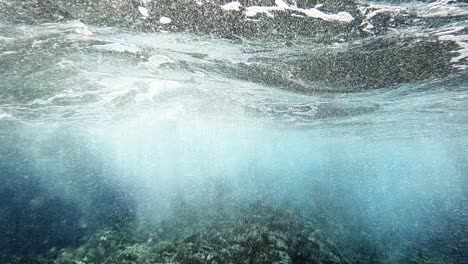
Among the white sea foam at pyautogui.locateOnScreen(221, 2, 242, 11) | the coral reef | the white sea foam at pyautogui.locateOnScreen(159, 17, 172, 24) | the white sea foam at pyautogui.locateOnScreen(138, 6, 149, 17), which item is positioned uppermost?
the white sea foam at pyautogui.locateOnScreen(221, 2, 242, 11)

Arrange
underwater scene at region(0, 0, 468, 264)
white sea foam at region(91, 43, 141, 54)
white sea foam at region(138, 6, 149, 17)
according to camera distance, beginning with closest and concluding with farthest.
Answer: white sea foam at region(138, 6, 149, 17), underwater scene at region(0, 0, 468, 264), white sea foam at region(91, 43, 141, 54)

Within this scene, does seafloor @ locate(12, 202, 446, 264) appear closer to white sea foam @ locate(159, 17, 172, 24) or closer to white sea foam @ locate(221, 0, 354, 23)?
white sea foam @ locate(221, 0, 354, 23)

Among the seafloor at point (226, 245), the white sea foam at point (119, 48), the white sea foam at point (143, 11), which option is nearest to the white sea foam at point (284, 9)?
the white sea foam at point (143, 11)

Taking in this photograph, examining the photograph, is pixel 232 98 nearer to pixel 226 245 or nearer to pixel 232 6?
pixel 226 245

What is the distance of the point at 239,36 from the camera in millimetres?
7266

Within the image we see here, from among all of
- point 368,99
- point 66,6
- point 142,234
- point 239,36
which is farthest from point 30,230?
point 368,99

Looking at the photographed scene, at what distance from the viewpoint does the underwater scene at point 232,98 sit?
6250 mm

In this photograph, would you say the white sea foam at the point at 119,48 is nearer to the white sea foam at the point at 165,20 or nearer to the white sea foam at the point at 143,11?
the white sea foam at the point at 165,20

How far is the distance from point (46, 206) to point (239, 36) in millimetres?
22569

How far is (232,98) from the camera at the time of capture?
51.0ft

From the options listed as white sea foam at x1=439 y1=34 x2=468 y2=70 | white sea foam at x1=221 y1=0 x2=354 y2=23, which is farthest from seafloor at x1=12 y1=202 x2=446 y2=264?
white sea foam at x1=221 y1=0 x2=354 y2=23

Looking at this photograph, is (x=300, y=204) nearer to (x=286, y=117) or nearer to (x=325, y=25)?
(x=286, y=117)

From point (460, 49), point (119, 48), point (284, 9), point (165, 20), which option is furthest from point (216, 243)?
point (460, 49)

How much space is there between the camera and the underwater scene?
6.25 metres
